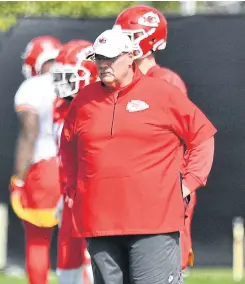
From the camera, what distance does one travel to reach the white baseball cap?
20.9 feet

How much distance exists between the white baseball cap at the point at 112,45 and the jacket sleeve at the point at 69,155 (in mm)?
418

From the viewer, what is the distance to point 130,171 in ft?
20.7

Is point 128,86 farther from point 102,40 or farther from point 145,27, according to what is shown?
point 145,27

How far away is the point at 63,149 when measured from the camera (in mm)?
6801

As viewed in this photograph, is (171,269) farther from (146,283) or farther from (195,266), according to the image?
(195,266)

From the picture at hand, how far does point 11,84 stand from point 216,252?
2.39m

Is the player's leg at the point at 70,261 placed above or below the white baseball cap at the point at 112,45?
below

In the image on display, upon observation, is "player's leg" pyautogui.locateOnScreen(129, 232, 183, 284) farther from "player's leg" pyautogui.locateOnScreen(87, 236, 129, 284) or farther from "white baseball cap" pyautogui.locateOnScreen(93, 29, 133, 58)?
"white baseball cap" pyautogui.locateOnScreen(93, 29, 133, 58)

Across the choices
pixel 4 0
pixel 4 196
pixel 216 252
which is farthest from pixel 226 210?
pixel 4 0

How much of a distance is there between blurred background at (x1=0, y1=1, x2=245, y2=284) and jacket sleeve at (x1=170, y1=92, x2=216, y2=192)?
13.8ft

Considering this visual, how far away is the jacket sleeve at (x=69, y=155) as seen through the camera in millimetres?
6688

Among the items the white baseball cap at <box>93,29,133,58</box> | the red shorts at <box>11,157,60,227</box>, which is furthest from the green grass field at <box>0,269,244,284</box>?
the white baseball cap at <box>93,29,133,58</box>

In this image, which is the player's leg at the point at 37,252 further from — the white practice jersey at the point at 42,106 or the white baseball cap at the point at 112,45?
the white baseball cap at the point at 112,45

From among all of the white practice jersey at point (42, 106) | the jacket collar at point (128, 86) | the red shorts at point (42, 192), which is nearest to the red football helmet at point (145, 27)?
the white practice jersey at point (42, 106)
